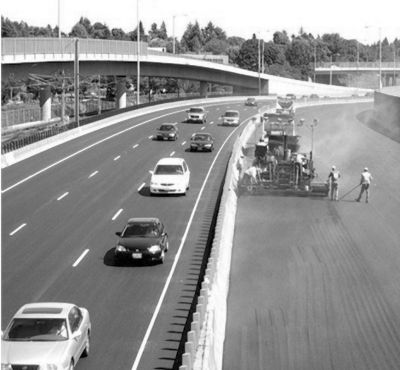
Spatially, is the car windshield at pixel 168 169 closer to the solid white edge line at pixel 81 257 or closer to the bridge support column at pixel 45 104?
the solid white edge line at pixel 81 257

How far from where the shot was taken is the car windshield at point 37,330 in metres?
17.3

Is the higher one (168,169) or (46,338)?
(168,169)

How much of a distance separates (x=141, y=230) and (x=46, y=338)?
1195 cm

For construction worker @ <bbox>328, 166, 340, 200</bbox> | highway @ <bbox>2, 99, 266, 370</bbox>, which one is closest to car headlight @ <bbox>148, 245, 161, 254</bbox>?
highway @ <bbox>2, 99, 266, 370</bbox>

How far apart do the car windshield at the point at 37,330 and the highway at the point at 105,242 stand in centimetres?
147

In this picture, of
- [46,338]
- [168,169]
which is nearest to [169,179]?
[168,169]

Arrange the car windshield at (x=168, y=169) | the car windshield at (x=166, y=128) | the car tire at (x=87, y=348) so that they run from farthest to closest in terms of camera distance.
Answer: the car windshield at (x=166, y=128) → the car windshield at (x=168, y=169) → the car tire at (x=87, y=348)

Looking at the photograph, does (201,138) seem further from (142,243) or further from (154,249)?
(154,249)

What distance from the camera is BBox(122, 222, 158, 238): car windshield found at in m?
28.8

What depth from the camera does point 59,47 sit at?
8450cm

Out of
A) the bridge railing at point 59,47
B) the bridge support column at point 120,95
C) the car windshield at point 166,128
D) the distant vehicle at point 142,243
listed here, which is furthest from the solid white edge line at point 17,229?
the bridge support column at point 120,95

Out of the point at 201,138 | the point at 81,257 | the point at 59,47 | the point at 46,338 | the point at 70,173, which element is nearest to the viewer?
the point at 46,338

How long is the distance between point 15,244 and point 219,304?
11.3 meters

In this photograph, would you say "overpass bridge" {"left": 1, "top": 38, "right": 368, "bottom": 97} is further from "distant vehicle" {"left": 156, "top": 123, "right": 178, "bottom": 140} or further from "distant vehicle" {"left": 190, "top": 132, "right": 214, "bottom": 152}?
"distant vehicle" {"left": 190, "top": 132, "right": 214, "bottom": 152}
